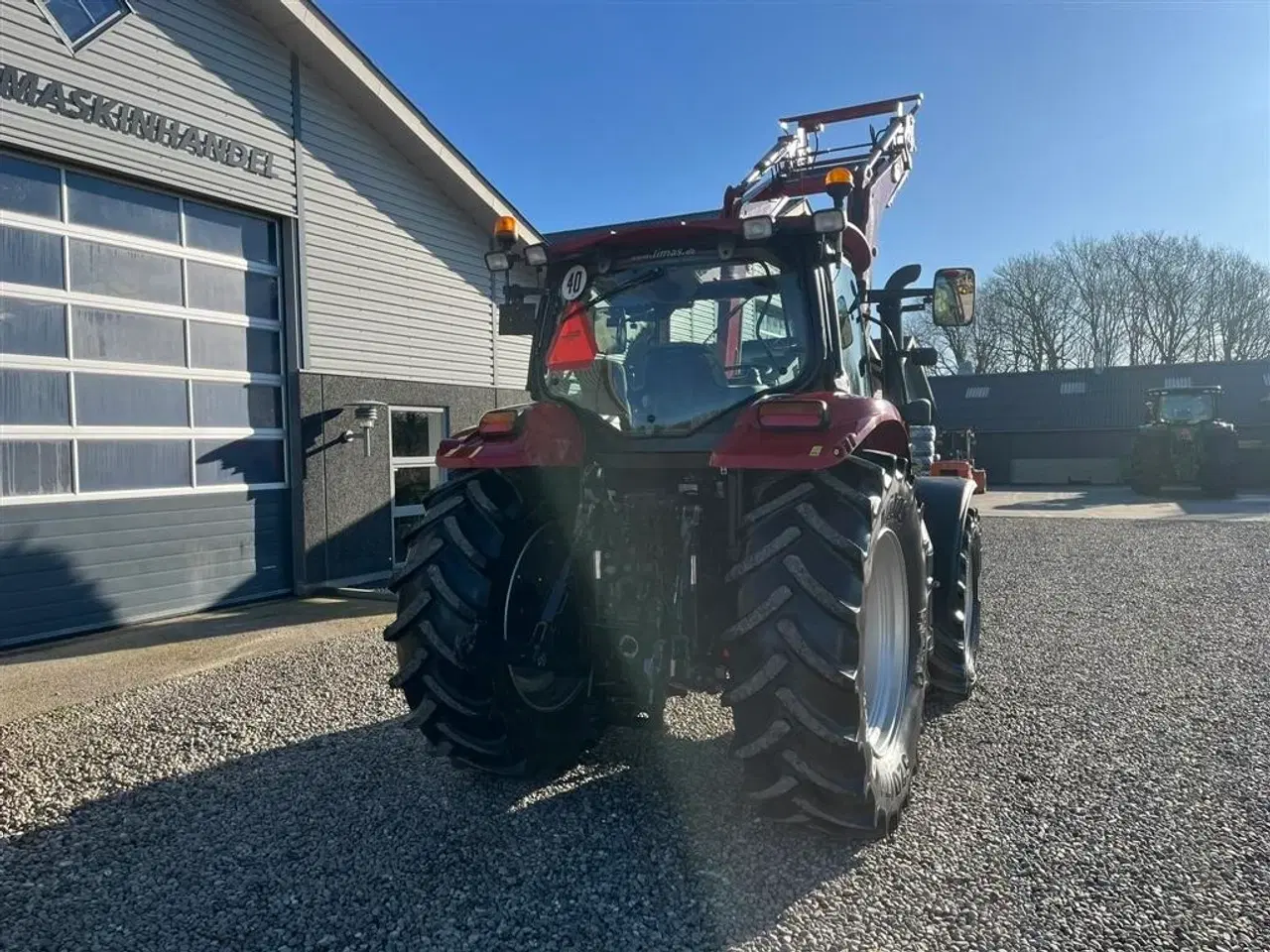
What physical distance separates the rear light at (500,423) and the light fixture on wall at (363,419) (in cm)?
573

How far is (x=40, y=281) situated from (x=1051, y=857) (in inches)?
309

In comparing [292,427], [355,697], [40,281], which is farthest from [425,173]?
[355,697]

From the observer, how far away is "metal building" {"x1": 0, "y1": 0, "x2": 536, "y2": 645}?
681 centimetres

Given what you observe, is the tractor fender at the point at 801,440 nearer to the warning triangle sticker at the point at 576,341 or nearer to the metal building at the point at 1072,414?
the warning triangle sticker at the point at 576,341


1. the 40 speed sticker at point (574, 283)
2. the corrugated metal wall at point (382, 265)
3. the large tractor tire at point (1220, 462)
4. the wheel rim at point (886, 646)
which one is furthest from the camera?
the large tractor tire at point (1220, 462)

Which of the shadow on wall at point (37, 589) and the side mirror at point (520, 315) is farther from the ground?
the side mirror at point (520, 315)

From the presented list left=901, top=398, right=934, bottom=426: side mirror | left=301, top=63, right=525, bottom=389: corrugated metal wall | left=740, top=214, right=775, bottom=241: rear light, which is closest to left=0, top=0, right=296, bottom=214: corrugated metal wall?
left=301, top=63, right=525, bottom=389: corrugated metal wall

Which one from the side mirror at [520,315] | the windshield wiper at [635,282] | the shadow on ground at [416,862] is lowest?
the shadow on ground at [416,862]

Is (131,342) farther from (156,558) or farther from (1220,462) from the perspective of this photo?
(1220,462)

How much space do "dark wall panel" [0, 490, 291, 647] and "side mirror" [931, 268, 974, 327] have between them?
6.71 meters

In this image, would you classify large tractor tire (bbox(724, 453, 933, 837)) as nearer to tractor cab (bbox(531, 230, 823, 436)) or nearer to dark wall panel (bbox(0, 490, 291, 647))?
tractor cab (bbox(531, 230, 823, 436))

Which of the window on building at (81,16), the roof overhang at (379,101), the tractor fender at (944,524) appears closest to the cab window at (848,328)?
the tractor fender at (944,524)

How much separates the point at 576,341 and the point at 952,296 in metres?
2.12

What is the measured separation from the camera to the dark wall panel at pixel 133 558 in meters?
6.72
